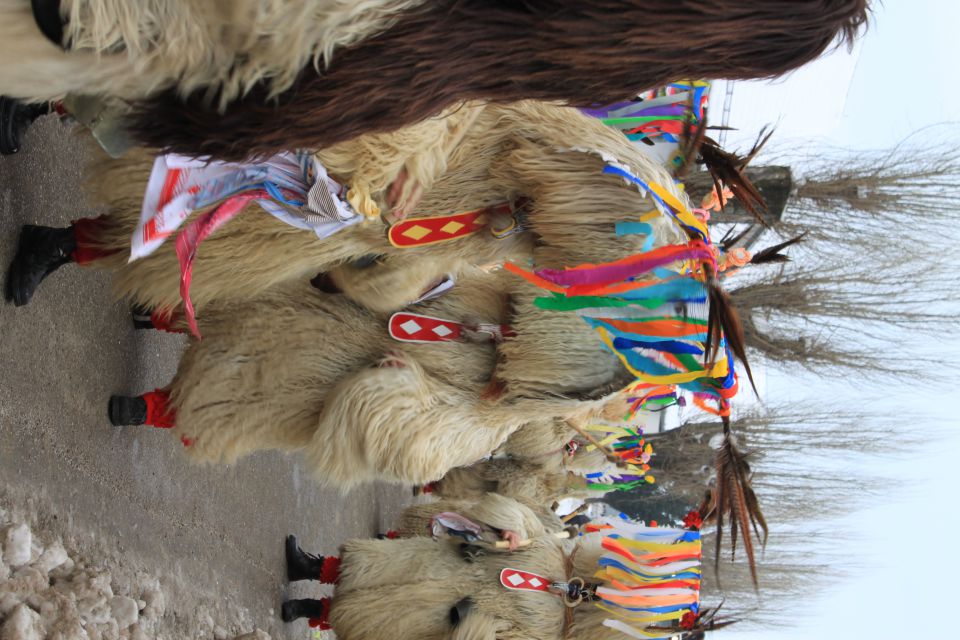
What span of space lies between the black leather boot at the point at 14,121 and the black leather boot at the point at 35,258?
0.83 feet

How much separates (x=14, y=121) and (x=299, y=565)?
2.82 metres

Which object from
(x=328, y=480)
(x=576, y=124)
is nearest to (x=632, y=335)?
(x=576, y=124)

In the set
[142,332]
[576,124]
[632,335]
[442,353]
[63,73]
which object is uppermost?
[63,73]

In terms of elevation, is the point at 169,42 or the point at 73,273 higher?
the point at 169,42

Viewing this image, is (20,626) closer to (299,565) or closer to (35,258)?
(35,258)

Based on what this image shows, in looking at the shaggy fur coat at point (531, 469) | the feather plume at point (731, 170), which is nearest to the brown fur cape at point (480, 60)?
the feather plume at point (731, 170)

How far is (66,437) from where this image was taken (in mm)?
2586

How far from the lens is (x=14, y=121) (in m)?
2.28

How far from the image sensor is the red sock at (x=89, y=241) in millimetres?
2400

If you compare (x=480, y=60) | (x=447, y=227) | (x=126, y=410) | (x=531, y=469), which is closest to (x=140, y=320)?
(x=126, y=410)

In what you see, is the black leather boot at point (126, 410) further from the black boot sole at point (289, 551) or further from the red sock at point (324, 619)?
the black boot sole at point (289, 551)

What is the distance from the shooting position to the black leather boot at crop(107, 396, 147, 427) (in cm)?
290

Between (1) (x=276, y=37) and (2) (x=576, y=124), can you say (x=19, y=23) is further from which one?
(2) (x=576, y=124)

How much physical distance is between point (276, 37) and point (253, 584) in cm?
326
